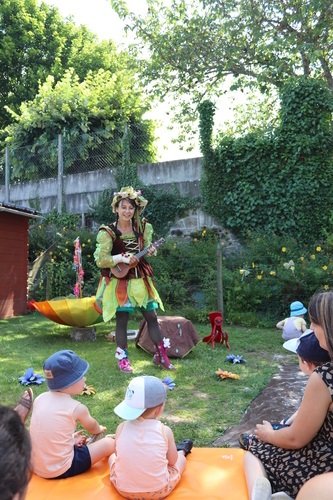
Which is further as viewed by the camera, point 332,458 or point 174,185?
point 174,185

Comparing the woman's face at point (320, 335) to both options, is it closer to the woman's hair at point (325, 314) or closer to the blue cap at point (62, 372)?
the woman's hair at point (325, 314)

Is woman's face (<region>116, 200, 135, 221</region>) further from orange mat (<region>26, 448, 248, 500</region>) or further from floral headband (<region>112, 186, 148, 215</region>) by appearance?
orange mat (<region>26, 448, 248, 500</region>)

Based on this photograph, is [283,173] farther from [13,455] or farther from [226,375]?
[13,455]

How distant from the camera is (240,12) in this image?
444 inches

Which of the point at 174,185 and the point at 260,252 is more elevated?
the point at 174,185

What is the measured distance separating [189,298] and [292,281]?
85.0 inches

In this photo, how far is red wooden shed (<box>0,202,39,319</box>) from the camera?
9906mm

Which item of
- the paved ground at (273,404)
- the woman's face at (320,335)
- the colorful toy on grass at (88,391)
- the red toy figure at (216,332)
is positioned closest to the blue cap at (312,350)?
the woman's face at (320,335)

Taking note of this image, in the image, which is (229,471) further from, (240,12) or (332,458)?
(240,12)

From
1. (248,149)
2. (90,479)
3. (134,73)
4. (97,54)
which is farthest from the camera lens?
(97,54)

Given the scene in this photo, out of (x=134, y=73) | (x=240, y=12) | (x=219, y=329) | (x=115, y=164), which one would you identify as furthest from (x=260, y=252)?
(x=134, y=73)

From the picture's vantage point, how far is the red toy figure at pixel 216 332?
20.3 feet

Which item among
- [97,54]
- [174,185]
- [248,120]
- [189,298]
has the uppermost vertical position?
[97,54]

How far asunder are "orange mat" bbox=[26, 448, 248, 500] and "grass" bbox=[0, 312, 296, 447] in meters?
0.40
